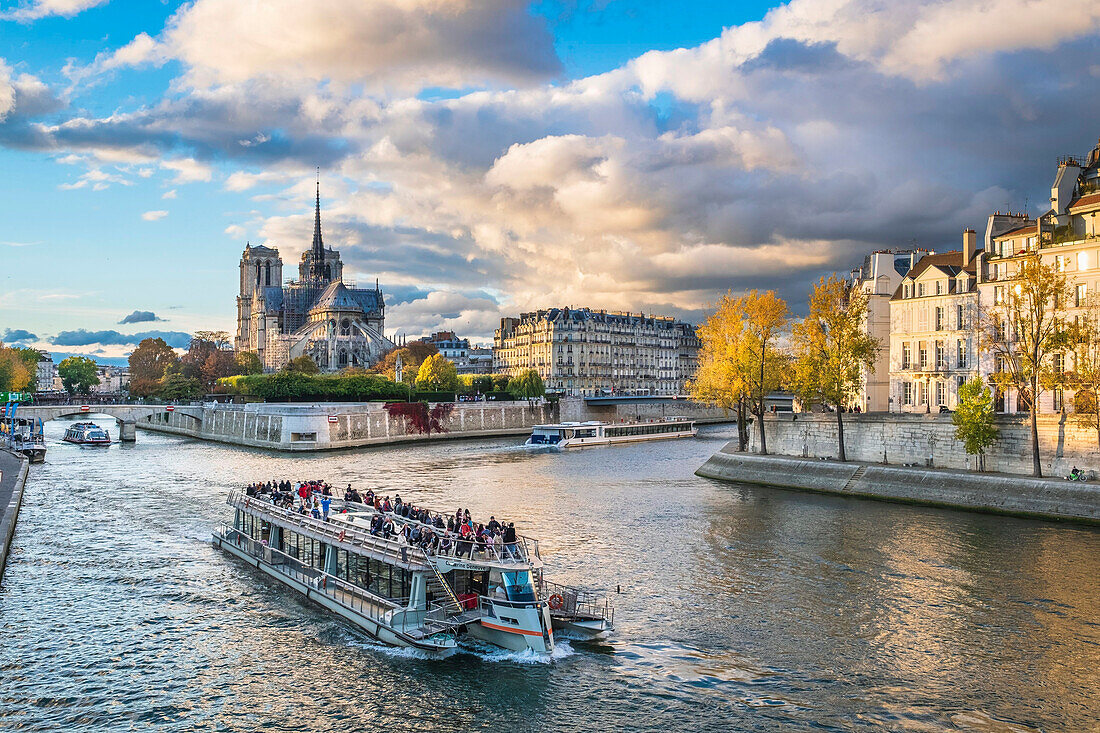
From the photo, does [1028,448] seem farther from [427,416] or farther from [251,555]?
[427,416]

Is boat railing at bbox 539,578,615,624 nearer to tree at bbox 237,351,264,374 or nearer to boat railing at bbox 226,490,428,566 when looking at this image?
boat railing at bbox 226,490,428,566

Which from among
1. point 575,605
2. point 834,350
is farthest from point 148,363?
point 575,605

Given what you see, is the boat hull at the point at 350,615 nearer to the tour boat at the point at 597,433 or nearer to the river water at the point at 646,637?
the river water at the point at 646,637

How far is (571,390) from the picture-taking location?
141000 mm

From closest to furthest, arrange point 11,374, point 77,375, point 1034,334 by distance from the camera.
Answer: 1. point 1034,334
2. point 11,374
3. point 77,375

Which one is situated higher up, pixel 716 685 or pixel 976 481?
pixel 976 481

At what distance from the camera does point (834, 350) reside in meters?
48.2

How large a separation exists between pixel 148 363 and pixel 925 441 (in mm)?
142029

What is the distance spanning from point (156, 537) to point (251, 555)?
23.7 feet

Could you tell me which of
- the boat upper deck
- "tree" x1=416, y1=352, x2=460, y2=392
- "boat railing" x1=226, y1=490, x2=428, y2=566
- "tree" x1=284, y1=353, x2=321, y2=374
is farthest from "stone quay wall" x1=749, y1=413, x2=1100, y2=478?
"tree" x1=284, y1=353, x2=321, y2=374

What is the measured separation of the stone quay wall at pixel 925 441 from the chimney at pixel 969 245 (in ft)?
47.5

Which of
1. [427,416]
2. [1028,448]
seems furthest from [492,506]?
[427,416]

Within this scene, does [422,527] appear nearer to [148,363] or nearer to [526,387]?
[526,387]

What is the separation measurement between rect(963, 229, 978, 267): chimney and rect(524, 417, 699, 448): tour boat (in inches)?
1567
